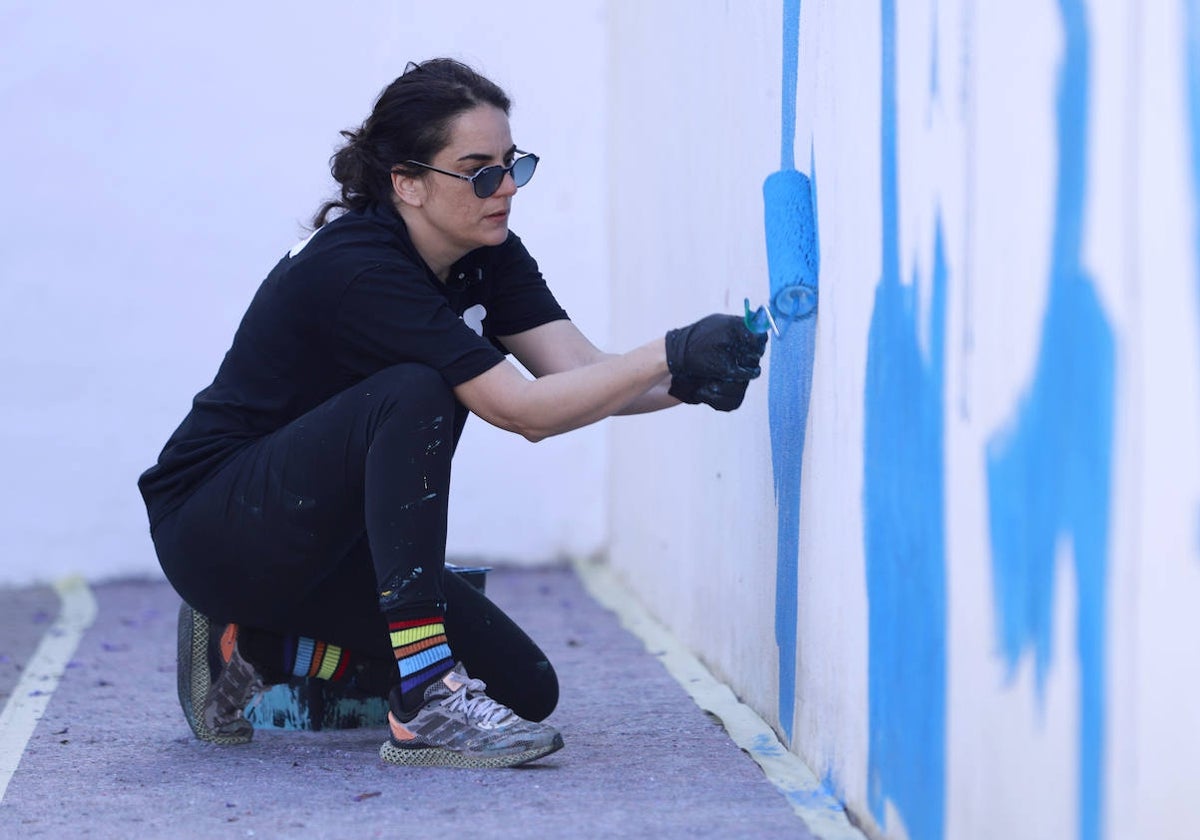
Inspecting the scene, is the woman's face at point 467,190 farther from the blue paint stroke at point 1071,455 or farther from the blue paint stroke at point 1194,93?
the blue paint stroke at point 1194,93

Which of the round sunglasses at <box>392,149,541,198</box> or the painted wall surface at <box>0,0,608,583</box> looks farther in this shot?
the painted wall surface at <box>0,0,608,583</box>

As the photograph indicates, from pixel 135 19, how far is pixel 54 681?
8.56 feet

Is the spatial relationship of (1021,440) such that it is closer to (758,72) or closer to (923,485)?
(923,485)

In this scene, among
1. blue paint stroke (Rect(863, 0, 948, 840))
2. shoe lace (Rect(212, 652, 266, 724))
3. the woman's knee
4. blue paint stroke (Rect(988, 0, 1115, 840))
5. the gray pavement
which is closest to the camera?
blue paint stroke (Rect(988, 0, 1115, 840))

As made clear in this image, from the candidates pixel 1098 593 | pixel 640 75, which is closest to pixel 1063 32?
pixel 1098 593

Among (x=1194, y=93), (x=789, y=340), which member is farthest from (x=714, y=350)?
(x=1194, y=93)

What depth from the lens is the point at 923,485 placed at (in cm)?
193

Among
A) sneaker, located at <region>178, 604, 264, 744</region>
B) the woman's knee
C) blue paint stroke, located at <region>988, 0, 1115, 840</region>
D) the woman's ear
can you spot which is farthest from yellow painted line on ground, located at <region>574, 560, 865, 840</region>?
the woman's ear

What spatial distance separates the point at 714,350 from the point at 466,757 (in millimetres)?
797

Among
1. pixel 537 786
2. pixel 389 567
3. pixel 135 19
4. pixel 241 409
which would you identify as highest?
pixel 135 19

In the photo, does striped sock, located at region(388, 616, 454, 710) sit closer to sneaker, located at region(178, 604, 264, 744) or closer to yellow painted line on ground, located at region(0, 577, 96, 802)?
sneaker, located at region(178, 604, 264, 744)

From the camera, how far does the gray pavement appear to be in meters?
2.21

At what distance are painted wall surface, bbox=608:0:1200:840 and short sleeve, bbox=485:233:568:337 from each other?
0.42 m

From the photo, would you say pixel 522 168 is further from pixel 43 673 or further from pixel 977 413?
pixel 43 673
